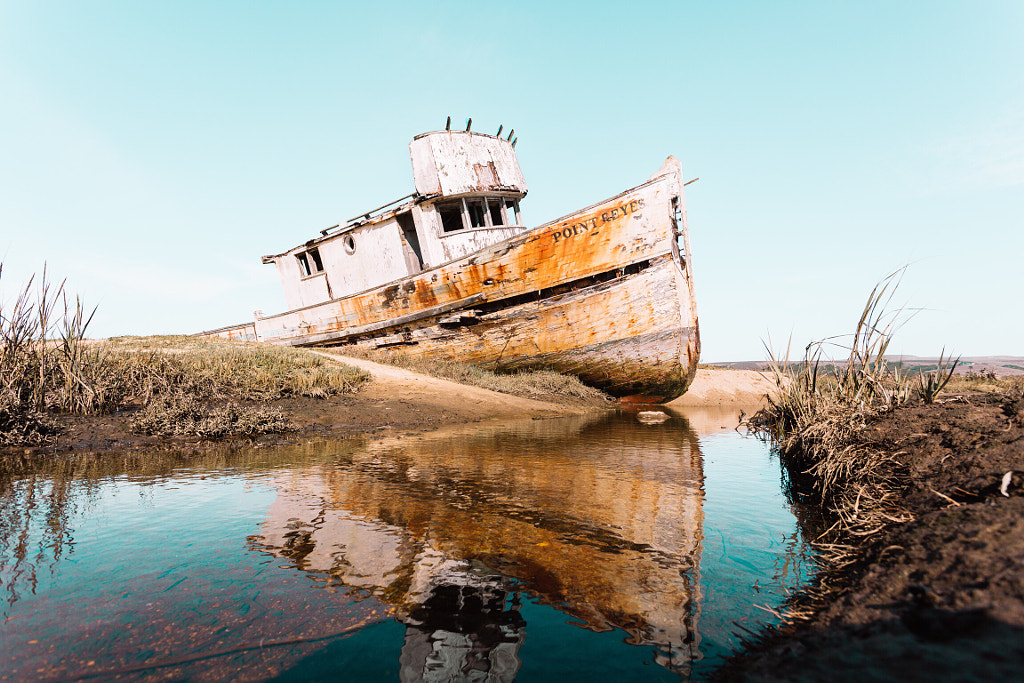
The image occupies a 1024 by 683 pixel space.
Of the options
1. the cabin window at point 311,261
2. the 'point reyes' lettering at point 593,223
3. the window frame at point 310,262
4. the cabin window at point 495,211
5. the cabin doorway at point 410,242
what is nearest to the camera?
the 'point reyes' lettering at point 593,223

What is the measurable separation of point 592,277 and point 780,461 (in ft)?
20.6

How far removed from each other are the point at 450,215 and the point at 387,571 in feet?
42.8

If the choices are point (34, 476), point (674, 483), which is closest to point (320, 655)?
point (674, 483)

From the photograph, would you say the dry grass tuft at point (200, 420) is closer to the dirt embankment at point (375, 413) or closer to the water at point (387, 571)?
the dirt embankment at point (375, 413)

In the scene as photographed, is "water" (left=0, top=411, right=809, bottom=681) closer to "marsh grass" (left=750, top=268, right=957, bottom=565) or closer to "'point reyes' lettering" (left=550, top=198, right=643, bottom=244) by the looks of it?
"marsh grass" (left=750, top=268, right=957, bottom=565)

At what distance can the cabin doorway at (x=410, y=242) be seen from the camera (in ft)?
44.5

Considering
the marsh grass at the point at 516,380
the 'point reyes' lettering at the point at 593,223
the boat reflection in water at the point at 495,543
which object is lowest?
the boat reflection in water at the point at 495,543

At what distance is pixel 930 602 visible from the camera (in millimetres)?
1426

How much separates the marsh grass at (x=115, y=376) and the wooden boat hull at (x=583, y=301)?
3099 mm

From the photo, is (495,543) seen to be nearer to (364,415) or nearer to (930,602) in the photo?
(930,602)

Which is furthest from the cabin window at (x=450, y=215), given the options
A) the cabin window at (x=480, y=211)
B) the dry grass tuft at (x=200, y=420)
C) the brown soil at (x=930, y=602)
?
the brown soil at (x=930, y=602)

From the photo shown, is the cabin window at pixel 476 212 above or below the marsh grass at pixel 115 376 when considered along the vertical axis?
above

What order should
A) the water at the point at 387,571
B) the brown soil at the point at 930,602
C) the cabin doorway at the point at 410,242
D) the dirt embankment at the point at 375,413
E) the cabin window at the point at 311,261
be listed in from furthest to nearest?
the cabin window at the point at 311,261, the cabin doorway at the point at 410,242, the dirt embankment at the point at 375,413, the water at the point at 387,571, the brown soil at the point at 930,602

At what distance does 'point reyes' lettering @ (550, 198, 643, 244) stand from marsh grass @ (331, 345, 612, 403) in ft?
10.5
